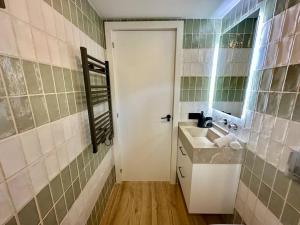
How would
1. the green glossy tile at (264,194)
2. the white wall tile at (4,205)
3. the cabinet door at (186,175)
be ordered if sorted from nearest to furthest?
the white wall tile at (4,205), the green glossy tile at (264,194), the cabinet door at (186,175)

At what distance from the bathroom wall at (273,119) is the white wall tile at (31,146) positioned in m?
1.37

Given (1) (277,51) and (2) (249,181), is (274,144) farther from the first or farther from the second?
(1) (277,51)

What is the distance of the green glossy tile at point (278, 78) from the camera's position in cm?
90

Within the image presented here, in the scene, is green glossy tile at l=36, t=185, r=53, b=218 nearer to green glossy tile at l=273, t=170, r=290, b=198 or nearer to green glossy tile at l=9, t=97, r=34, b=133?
green glossy tile at l=9, t=97, r=34, b=133

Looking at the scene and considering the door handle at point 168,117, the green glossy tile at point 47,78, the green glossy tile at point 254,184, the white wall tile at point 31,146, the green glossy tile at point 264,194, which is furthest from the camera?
the door handle at point 168,117

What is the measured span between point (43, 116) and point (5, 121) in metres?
0.20

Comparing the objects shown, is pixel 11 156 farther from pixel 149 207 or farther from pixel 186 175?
pixel 149 207

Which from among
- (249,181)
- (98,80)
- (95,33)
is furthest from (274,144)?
(95,33)

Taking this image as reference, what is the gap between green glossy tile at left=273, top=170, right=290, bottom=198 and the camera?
0.86 m

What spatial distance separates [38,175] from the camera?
73 cm

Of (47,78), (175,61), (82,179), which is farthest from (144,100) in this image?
(47,78)

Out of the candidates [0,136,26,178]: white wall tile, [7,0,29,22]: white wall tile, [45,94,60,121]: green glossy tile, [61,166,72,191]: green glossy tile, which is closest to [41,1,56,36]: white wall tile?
[7,0,29,22]: white wall tile

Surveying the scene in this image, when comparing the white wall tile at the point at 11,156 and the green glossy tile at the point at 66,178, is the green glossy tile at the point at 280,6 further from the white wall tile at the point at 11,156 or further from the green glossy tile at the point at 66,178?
the green glossy tile at the point at 66,178

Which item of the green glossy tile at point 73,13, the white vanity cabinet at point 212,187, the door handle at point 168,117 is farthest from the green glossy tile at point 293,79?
the green glossy tile at point 73,13
